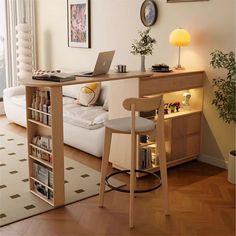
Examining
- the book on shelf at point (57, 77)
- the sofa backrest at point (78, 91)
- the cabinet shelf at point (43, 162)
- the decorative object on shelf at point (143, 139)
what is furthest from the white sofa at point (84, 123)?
the book on shelf at point (57, 77)

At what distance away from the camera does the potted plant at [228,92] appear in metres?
3.85

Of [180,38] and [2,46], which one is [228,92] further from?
[2,46]

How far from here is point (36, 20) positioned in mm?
7016

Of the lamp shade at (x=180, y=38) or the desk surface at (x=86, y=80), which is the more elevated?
the lamp shade at (x=180, y=38)

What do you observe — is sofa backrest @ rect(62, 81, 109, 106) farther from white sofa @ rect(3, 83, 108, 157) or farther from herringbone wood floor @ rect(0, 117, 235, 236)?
herringbone wood floor @ rect(0, 117, 235, 236)

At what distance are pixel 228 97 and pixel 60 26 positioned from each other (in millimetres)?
3483

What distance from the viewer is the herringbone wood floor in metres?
2.97

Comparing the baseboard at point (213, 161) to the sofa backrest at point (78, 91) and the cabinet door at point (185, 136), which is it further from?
the sofa backrest at point (78, 91)

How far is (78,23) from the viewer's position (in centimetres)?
603

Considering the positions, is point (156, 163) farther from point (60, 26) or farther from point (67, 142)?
point (60, 26)

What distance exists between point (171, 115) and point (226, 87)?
616 mm

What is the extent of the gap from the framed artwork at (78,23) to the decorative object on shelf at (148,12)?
1.18 metres

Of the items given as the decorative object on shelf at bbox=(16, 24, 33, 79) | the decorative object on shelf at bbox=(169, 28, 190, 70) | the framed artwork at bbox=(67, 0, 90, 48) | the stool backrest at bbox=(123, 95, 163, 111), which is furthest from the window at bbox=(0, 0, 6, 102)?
the stool backrest at bbox=(123, 95, 163, 111)

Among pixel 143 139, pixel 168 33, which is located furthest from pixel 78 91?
pixel 143 139
